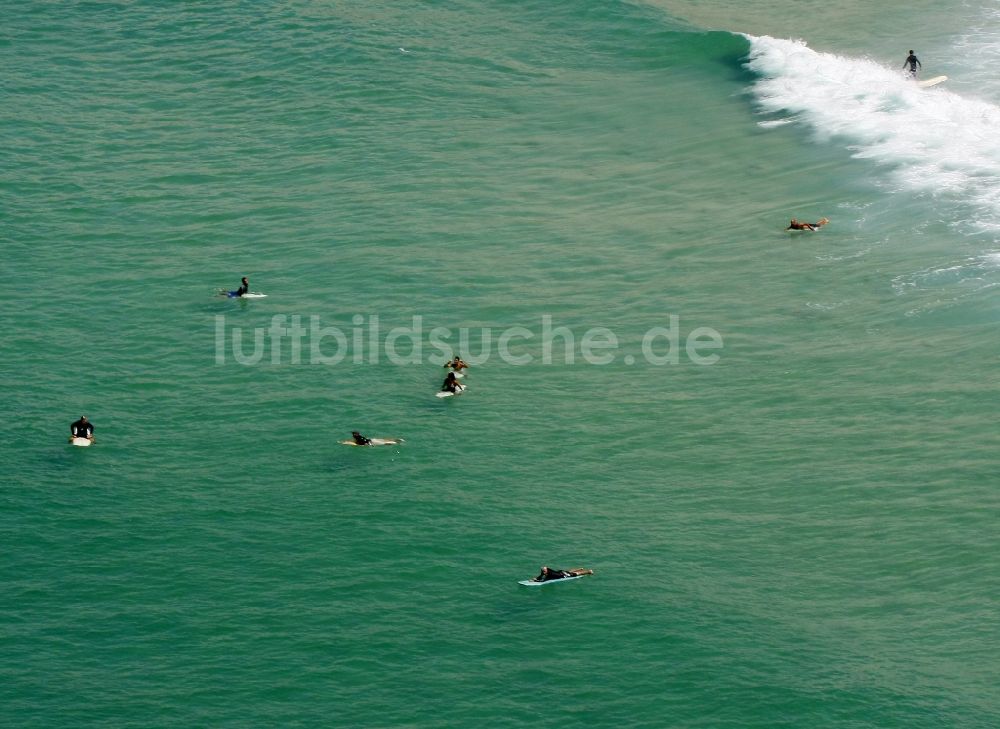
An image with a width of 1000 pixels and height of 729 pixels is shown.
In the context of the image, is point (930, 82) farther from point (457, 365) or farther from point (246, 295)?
point (246, 295)

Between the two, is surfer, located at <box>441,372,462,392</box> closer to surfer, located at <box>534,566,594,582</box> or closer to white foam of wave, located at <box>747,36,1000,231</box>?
surfer, located at <box>534,566,594,582</box>

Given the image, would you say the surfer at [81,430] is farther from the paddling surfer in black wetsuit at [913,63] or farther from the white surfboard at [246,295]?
the paddling surfer in black wetsuit at [913,63]

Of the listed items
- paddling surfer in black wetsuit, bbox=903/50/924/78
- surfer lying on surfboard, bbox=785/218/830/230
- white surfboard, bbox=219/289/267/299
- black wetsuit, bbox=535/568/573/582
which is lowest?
black wetsuit, bbox=535/568/573/582

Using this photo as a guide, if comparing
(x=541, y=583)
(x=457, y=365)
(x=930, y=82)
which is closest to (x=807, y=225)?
(x=930, y=82)

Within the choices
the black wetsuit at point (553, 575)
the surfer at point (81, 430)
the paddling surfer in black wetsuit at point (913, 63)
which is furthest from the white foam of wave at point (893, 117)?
the surfer at point (81, 430)

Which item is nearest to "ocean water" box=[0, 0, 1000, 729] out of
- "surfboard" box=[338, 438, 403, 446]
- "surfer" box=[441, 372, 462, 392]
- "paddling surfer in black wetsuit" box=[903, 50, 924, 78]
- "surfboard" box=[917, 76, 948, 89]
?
"surfboard" box=[338, 438, 403, 446]
